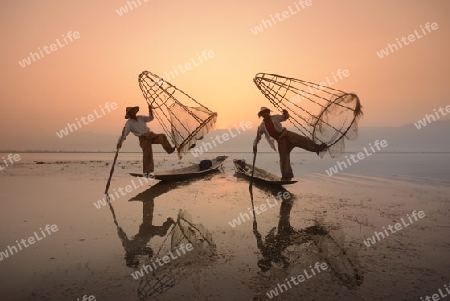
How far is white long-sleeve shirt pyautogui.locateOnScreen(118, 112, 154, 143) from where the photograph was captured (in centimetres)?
1137

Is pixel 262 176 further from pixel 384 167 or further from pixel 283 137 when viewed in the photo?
pixel 384 167

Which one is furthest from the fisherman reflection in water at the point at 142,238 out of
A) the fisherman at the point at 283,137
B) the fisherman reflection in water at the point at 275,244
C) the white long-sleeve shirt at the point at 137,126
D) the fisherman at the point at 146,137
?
the fisherman at the point at 283,137

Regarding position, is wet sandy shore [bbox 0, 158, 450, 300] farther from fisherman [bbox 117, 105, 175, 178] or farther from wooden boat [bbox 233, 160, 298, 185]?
fisherman [bbox 117, 105, 175, 178]

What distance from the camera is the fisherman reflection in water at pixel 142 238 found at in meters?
4.48

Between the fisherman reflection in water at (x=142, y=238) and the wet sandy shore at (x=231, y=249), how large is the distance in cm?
2

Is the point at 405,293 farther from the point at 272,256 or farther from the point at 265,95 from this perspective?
the point at 265,95

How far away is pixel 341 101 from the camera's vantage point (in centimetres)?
932

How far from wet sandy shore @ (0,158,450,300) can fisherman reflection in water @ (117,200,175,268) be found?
0.02 m

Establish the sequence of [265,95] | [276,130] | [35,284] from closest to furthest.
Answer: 1. [35,284]
2. [276,130]
3. [265,95]

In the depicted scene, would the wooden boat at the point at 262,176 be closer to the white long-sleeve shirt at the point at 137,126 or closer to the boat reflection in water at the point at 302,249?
the boat reflection in water at the point at 302,249

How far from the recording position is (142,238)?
5.42 m

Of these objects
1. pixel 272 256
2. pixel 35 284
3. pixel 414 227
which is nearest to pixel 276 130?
pixel 414 227

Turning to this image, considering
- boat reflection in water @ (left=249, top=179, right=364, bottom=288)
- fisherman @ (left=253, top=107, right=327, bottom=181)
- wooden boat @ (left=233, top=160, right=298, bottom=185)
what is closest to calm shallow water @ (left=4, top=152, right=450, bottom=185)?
wooden boat @ (left=233, top=160, right=298, bottom=185)

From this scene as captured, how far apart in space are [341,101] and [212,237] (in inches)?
266
